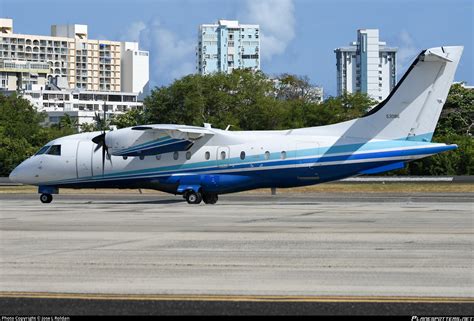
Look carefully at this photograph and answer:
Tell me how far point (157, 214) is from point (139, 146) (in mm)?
8762

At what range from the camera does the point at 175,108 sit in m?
95.2

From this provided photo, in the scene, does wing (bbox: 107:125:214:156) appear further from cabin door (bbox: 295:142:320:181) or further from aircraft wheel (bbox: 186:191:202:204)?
cabin door (bbox: 295:142:320:181)

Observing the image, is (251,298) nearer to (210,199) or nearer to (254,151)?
(254,151)

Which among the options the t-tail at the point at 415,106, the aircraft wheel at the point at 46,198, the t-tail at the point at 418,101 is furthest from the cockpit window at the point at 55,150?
the t-tail at the point at 418,101

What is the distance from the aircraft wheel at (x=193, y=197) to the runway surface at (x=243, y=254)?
8322 mm

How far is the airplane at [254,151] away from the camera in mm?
38250

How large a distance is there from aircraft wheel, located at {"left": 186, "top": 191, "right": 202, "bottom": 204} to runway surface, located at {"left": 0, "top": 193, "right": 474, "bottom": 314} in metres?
8.32

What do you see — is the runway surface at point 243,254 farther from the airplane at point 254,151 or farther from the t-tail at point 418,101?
the t-tail at point 418,101

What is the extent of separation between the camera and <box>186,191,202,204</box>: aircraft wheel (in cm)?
4106

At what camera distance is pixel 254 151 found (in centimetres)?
3988

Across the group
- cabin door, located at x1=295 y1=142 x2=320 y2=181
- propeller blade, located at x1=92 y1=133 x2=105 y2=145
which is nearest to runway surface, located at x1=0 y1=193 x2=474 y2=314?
cabin door, located at x1=295 y1=142 x2=320 y2=181

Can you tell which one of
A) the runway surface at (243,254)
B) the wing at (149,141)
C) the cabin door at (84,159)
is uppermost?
the wing at (149,141)

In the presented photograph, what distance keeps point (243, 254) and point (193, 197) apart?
2203 cm

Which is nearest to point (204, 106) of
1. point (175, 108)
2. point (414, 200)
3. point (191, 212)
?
point (175, 108)
